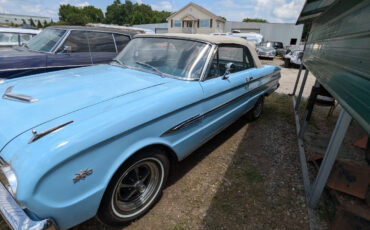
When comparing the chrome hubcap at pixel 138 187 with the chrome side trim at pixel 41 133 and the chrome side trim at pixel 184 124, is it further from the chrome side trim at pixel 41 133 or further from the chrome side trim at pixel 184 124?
the chrome side trim at pixel 41 133

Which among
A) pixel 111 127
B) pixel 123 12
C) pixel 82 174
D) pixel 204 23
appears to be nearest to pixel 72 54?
pixel 111 127

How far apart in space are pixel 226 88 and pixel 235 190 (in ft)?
4.35

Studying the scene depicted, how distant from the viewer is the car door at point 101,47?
16.0 feet

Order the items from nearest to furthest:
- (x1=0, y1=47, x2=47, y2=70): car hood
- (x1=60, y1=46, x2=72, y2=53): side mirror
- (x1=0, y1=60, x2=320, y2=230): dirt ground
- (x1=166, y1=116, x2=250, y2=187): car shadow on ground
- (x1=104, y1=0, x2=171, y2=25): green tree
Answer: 1. (x1=0, y1=60, x2=320, y2=230): dirt ground
2. (x1=166, y1=116, x2=250, y2=187): car shadow on ground
3. (x1=0, y1=47, x2=47, y2=70): car hood
4. (x1=60, y1=46, x2=72, y2=53): side mirror
5. (x1=104, y1=0, x2=171, y2=25): green tree

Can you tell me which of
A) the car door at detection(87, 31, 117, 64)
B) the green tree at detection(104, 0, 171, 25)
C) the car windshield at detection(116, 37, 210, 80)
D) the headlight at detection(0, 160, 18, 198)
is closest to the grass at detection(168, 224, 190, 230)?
the headlight at detection(0, 160, 18, 198)

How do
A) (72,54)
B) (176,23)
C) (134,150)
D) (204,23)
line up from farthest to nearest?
(176,23)
(204,23)
(72,54)
(134,150)

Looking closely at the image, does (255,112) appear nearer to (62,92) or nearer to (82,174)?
(62,92)

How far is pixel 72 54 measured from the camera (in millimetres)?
4520

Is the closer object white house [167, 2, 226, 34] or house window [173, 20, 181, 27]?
white house [167, 2, 226, 34]

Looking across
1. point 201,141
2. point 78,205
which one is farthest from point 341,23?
point 78,205

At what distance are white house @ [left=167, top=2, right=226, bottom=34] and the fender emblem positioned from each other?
32.3 meters

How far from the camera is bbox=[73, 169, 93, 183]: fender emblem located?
1325 millimetres

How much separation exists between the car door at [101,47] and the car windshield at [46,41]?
Result: 2.11 feet

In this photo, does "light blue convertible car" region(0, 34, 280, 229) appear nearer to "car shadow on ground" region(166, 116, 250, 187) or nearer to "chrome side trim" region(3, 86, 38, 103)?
"chrome side trim" region(3, 86, 38, 103)
